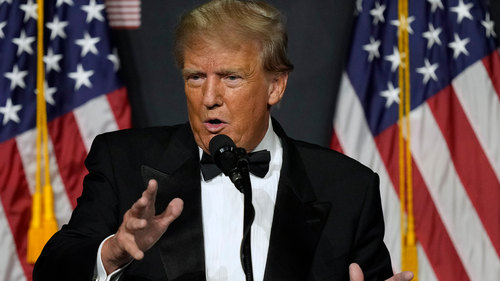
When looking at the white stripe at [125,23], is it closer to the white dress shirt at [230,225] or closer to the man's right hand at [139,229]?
the white dress shirt at [230,225]

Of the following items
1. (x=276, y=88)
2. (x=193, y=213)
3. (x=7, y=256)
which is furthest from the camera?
(x=7, y=256)

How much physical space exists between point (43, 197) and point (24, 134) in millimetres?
303

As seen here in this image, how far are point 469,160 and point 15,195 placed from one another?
208 centimetres

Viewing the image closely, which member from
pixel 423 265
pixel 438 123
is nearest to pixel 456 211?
pixel 423 265

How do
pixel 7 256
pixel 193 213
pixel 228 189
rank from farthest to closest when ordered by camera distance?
pixel 7 256
pixel 228 189
pixel 193 213

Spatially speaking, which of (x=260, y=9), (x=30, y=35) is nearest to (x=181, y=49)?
(x=260, y=9)

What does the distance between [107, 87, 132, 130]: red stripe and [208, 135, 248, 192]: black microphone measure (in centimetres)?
151

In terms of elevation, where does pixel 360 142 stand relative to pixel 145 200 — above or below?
below

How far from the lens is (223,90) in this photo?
5.64 ft

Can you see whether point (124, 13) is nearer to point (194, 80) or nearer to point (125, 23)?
point (125, 23)

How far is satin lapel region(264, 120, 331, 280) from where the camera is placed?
1.63 metres

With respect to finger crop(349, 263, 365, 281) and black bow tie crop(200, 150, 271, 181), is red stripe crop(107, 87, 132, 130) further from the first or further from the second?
finger crop(349, 263, 365, 281)

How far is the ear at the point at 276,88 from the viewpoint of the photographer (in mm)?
1895

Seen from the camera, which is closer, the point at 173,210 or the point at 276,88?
the point at 173,210
